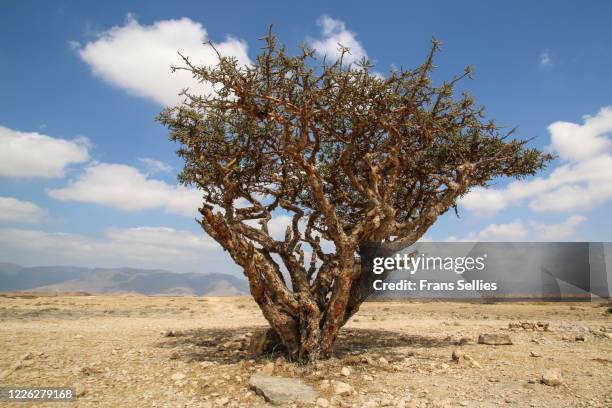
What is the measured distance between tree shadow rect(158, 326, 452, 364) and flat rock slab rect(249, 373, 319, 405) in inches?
91.1

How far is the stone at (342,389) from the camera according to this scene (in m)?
7.85

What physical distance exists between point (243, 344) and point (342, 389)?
5.45 metres

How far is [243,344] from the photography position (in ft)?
41.6

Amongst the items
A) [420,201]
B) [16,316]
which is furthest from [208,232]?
[16,316]

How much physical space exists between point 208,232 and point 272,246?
7.04 feet

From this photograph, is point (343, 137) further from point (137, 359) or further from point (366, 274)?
point (137, 359)

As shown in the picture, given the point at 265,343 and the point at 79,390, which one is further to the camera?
the point at 265,343

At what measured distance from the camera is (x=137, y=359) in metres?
10.9

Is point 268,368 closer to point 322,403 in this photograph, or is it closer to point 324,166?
point 322,403

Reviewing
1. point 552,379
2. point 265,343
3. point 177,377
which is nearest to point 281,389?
point 177,377

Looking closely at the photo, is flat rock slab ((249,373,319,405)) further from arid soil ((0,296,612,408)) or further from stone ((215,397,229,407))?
stone ((215,397,229,407))

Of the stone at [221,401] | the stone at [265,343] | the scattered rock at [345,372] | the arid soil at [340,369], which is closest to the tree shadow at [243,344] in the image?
the arid soil at [340,369]

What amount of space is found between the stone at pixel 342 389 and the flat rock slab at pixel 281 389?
40 centimetres

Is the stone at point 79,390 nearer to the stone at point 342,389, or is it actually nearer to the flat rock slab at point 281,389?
the flat rock slab at point 281,389
